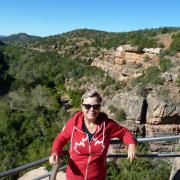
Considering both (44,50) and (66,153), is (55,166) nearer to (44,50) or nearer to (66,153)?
(66,153)

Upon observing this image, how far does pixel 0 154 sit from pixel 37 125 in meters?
8.57

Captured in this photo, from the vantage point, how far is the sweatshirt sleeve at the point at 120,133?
13.6 ft

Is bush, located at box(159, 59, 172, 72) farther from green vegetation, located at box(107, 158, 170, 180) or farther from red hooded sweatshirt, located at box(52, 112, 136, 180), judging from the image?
red hooded sweatshirt, located at box(52, 112, 136, 180)

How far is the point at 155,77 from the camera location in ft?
105

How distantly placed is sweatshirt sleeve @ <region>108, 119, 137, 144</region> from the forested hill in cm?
370

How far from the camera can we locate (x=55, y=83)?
63.4 metres

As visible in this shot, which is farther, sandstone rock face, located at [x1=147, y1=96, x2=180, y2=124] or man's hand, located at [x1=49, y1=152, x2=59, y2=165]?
→ sandstone rock face, located at [x1=147, y1=96, x2=180, y2=124]

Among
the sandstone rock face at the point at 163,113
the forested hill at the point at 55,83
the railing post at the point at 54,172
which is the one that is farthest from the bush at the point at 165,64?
the railing post at the point at 54,172

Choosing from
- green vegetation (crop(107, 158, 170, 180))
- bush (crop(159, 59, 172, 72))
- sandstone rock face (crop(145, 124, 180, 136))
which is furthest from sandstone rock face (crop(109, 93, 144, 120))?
green vegetation (crop(107, 158, 170, 180))

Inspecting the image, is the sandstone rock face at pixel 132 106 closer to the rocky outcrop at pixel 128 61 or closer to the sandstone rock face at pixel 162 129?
the sandstone rock face at pixel 162 129

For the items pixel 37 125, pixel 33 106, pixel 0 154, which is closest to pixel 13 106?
pixel 33 106

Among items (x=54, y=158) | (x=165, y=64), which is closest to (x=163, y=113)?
(x=165, y=64)

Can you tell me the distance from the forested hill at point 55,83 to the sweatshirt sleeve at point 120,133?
146 inches

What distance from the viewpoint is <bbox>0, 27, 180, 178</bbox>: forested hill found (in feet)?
101
